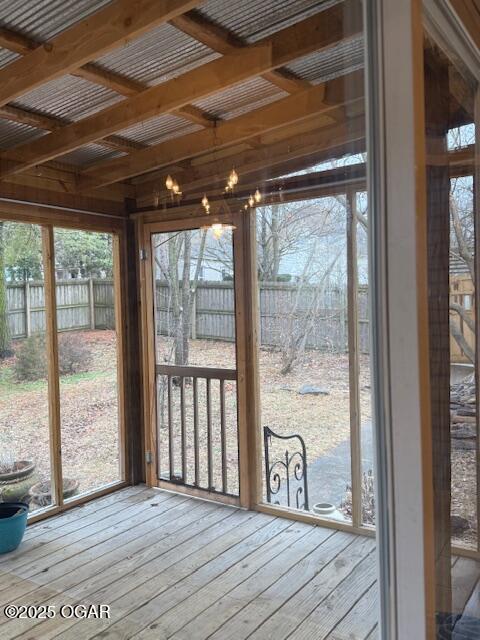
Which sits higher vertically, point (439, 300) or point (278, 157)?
point (278, 157)

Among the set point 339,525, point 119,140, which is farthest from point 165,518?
point 119,140

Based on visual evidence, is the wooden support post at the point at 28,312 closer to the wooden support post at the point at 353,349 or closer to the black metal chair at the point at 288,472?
the black metal chair at the point at 288,472

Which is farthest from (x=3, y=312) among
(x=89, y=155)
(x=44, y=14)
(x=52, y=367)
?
(x=44, y=14)

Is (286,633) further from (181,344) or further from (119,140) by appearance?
(119,140)

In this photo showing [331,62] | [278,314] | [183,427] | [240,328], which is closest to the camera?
[331,62]

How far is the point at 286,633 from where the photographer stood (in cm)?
188

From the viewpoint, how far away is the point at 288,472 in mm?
2127

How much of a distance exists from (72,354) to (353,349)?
97.8 inches

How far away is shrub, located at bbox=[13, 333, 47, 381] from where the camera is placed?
295 centimetres

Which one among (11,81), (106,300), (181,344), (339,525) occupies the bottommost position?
(339,525)

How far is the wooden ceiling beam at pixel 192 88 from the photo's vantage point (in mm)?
1579

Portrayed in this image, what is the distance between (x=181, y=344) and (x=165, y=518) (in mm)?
1106

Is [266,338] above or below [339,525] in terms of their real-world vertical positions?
above

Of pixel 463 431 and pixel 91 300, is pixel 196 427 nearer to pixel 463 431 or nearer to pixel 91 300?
pixel 91 300
